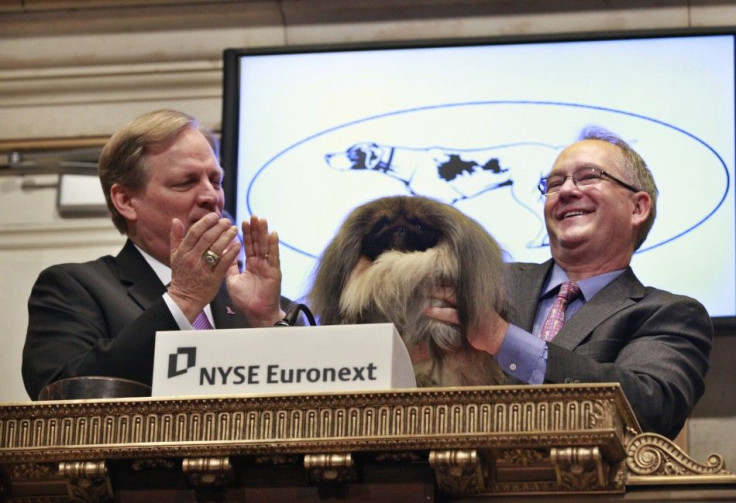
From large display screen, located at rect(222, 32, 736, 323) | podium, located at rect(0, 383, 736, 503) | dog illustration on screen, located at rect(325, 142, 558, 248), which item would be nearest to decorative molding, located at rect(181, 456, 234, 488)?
podium, located at rect(0, 383, 736, 503)

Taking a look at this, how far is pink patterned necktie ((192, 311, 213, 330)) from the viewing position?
3.78 meters

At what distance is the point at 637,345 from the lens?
3.66 m

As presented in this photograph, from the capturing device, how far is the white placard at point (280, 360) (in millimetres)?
2898

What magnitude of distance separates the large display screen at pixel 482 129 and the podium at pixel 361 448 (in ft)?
8.73

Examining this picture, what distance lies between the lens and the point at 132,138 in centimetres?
417

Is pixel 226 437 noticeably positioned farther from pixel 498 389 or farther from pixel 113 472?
pixel 498 389

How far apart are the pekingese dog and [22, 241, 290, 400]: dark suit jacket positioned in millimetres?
356

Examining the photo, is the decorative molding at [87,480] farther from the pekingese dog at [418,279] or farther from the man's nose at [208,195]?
the man's nose at [208,195]

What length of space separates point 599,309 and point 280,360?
1.09 meters

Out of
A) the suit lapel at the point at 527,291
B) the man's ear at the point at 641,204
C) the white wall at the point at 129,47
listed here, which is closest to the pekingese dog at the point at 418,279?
the suit lapel at the point at 527,291

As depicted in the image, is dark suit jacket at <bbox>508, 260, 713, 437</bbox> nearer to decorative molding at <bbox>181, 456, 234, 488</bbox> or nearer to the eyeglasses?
the eyeglasses

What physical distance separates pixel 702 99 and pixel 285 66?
4.72 ft

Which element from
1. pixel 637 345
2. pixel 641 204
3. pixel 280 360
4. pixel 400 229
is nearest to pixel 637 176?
pixel 641 204

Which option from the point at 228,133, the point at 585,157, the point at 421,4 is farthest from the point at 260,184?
the point at 585,157
